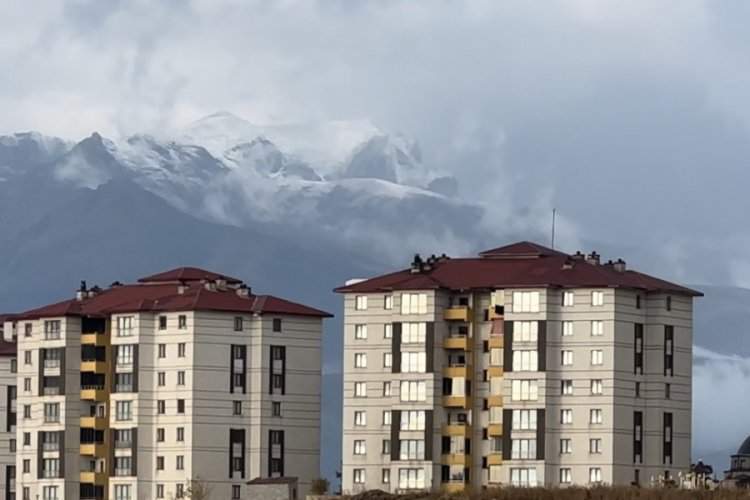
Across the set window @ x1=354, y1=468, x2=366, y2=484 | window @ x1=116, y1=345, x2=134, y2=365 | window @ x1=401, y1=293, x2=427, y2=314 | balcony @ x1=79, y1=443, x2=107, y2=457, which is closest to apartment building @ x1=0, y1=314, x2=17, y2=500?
balcony @ x1=79, y1=443, x2=107, y2=457

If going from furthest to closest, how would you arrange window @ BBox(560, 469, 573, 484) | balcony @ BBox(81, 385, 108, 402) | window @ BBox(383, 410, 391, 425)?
balcony @ BBox(81, 385, 108, 402), window @ BBox(383, 410, 391, 425), window @ BBox(560, 469, 573, 484)

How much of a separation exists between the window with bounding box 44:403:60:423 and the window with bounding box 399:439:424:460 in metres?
20.5

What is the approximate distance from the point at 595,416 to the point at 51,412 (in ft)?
101

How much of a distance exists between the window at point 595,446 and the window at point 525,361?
14.8 ft

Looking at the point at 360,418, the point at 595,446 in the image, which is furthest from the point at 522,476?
the point at 360,418

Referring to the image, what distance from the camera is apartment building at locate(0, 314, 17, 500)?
16512 centimetres

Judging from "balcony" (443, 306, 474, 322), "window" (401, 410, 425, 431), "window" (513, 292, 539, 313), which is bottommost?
"window" (401, 410, 425, 431)

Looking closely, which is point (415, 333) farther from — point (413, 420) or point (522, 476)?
point (522, 476)

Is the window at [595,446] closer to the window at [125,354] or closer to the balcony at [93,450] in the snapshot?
the window at [125,354]

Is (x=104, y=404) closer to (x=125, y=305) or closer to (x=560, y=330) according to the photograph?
(x=125, y=305)

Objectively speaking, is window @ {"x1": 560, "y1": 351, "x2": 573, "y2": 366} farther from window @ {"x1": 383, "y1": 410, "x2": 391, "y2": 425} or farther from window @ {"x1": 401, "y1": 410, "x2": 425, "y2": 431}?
window @ {"x1": 383, "y1": 410, "x2": 391, "y2": 425}

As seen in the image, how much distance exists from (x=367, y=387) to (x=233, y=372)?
817 centimetres

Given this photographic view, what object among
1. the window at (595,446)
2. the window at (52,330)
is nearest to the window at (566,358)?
the window at (595,446)

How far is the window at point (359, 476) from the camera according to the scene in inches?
5787
